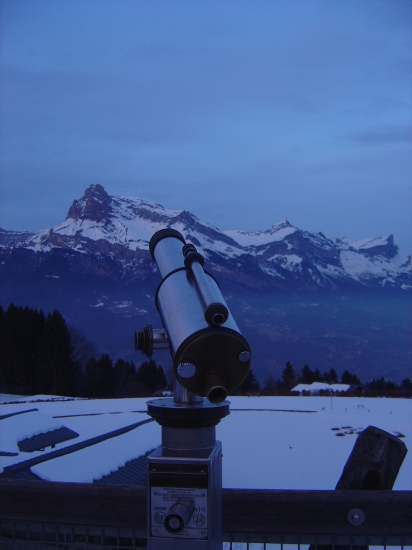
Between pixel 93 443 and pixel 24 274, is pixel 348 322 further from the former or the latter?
pixel 93 443

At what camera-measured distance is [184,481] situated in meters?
1.78

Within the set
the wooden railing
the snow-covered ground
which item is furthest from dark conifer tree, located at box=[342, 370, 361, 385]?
the wooden railing

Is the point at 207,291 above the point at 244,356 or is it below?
above

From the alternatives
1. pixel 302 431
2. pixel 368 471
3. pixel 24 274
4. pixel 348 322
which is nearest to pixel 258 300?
pixel 348 322

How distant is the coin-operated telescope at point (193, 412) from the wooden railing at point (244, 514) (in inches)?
13.2

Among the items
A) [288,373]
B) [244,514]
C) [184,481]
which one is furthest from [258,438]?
[288,373]

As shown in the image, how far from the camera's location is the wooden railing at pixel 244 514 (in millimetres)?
2152

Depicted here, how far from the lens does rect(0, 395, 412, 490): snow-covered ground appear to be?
30.8 feet

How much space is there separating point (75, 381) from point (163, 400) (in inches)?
2028

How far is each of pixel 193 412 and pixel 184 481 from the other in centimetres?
21

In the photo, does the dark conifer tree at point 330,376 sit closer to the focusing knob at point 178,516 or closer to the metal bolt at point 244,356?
the focusing knob at point 178,516

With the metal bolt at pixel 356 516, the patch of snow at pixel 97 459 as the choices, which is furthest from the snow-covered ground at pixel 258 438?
the metal bolt at pixel 356 516

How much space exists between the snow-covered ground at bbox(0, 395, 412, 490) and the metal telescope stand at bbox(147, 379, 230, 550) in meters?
6.26

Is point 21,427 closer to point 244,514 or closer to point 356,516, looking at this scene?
point 244,514
